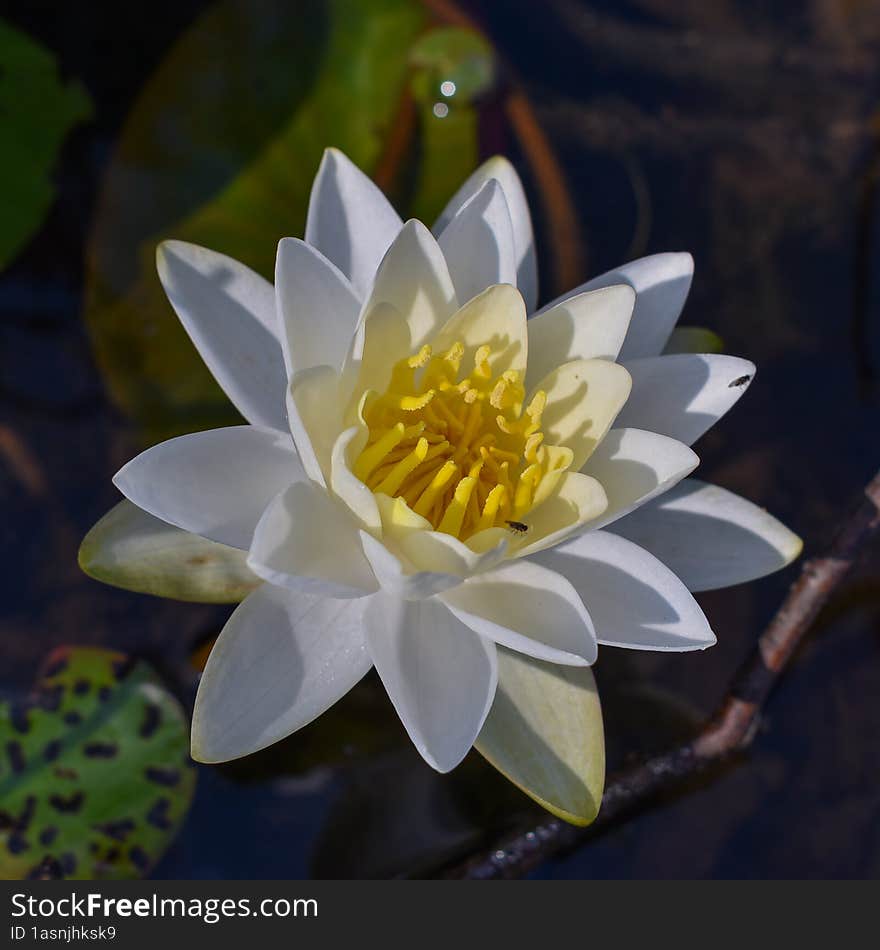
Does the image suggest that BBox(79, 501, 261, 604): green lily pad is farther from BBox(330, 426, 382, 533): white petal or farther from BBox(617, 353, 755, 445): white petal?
BBox(617, 353, 755, 445): white petal

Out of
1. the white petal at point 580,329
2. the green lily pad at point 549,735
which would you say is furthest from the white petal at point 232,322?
the green lily pad at point 549,735

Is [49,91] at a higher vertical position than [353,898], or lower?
higher

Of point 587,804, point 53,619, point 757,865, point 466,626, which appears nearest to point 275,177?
point 53,619

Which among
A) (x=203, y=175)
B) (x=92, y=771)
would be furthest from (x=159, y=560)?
(x=203, y=175)

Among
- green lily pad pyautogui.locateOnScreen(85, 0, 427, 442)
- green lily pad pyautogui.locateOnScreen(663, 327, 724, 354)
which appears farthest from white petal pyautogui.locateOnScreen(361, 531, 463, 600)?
green lily pad pyautogui.locateOnScreen(85, 0, 427, 442)

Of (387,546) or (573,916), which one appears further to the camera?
(573,916)

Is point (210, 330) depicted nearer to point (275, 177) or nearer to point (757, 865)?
point (275, 177)
